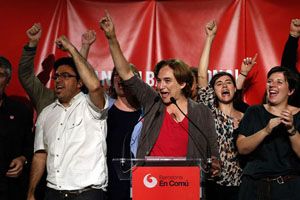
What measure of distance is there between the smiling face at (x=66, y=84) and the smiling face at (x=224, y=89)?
1055 millimetres

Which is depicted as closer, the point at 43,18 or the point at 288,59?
the point at 288,59

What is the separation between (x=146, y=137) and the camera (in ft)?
11.0

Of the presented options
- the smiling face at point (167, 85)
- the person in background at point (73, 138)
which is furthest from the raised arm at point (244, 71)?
the person in background at point (73, 138)

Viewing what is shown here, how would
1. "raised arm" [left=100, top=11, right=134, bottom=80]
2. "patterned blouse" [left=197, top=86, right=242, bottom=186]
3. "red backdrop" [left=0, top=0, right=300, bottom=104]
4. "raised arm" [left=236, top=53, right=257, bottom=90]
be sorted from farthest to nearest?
"red backdrop" [left=0, top=0, right=300, bottom=104]
"raised arm" [left=236, top=53, right=257, bottom=90]
"patterned blouse" [left=197, top=86, right=242, bottom=186]
"raised arm" [left=100, top=11, right=134, bottom=80]

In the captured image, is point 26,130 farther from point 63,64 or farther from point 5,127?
point 63,64

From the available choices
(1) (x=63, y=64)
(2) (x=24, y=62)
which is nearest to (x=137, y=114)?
(1) (x=63, y=64)

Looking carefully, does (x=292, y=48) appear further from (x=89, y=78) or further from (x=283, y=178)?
(x=89, y=78)

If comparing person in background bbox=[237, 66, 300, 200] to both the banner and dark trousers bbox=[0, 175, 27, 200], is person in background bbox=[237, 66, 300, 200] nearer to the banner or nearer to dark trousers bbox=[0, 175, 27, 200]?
the banner

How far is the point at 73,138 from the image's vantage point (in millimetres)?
3613

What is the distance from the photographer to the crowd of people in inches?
134

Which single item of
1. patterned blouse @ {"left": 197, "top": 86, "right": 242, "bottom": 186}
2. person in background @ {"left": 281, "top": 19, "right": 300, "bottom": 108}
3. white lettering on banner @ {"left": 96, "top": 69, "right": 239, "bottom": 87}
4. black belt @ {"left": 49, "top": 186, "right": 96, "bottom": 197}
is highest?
person in background @ {"left": 281, "top": 19, "right": 300, "bottom": 108}

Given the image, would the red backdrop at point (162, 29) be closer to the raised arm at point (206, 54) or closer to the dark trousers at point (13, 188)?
the raised arm at point (206, 54)

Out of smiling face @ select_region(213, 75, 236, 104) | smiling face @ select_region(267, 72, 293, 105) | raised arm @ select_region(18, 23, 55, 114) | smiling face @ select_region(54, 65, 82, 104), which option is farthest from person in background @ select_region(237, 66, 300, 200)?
raised arm @ select_region(18, 23, 55, 114)

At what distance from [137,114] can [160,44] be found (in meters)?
0.87
